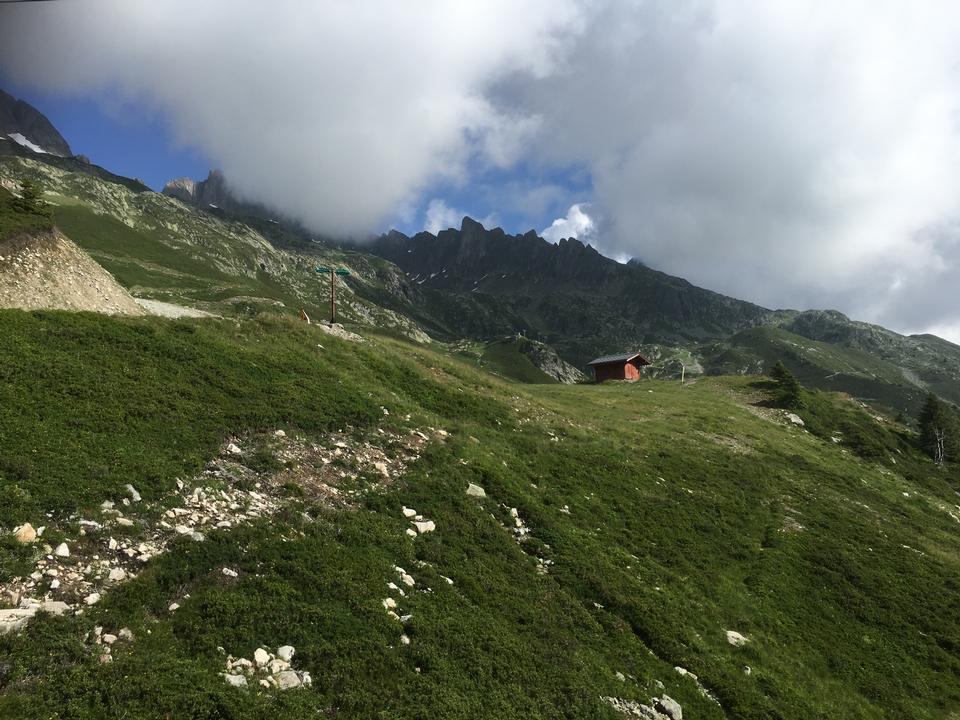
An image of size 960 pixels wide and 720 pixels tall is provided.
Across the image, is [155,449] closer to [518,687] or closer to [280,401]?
[280,401]

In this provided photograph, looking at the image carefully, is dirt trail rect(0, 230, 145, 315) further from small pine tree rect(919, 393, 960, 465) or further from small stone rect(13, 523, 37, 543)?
small pine tree rect(919, 393, 960, 465)

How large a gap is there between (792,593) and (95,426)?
27214 millimetres

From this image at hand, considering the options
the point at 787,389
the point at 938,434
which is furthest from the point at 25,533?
the point at 938,434

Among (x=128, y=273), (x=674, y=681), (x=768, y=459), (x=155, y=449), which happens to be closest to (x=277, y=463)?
(x=155, y=449)

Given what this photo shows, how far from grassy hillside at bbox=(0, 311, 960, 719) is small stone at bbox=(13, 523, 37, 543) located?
251 millimetres

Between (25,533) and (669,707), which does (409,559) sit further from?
(25,533)

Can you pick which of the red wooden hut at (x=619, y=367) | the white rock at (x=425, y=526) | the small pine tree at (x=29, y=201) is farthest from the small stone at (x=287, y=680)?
the red wooden hut at (x=619, y=367)

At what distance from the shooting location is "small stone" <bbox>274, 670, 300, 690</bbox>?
9.17m

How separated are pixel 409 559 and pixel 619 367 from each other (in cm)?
8353

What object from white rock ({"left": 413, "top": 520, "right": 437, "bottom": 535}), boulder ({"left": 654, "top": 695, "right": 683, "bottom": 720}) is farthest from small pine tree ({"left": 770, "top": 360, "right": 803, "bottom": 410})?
white rock ({"left": 413, "top": 520, "right": 437, "bottom": 535})

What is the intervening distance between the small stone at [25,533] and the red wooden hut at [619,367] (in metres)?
87.8

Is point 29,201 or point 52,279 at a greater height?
point 29,201

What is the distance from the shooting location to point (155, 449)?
14875 mm

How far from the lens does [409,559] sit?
46.7ft
